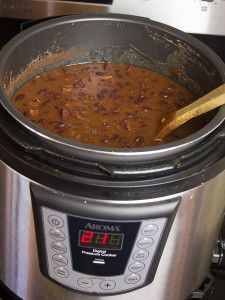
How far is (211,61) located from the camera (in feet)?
4.62

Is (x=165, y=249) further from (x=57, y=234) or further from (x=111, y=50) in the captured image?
(x=111, y=50)

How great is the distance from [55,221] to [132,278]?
0.69 feet

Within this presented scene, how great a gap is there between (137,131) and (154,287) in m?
0.35

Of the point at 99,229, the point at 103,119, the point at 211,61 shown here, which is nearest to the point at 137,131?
the point at 103,119

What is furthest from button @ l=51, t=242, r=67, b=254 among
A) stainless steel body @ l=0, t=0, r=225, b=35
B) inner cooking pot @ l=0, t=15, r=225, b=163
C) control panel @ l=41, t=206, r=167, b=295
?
stainless steel body @ l=0, t=0, r=225, b=35

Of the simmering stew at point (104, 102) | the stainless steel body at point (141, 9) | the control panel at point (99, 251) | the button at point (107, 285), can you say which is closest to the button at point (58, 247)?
the control panel at point (99, 251)

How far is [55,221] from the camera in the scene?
1.15m

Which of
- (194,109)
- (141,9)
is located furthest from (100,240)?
(141,9)

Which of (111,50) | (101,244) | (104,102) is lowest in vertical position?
(101,244)

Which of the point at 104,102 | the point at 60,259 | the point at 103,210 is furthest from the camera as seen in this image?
the point at 104,102

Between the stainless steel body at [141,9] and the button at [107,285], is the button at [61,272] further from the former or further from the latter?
the stainless steel body at [141,9]

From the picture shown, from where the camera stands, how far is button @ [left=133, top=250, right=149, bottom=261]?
3.90ft

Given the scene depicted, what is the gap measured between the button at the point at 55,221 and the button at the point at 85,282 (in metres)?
0.15

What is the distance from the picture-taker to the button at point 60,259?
3.95ft
